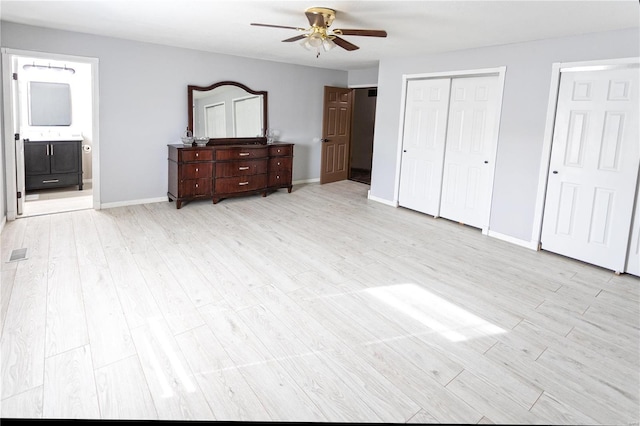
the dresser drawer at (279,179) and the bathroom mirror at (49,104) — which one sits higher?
the bathroom mirror at (49,104)

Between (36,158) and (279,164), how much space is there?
142 inches

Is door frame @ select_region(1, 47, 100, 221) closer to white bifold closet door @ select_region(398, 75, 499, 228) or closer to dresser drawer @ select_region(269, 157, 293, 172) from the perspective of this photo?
dresser drawer @ select_region(269, 157, 293, 172)

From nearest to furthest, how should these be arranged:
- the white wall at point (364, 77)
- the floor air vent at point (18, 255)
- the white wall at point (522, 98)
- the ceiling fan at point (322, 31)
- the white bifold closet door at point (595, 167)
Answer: the ceiling fan at point (322, 31) → the floor air vent at point (18, 255) → the white bifold closet door at point (595, 167) → the white wall at point (522, 98) → the white wall at point (364, 77)

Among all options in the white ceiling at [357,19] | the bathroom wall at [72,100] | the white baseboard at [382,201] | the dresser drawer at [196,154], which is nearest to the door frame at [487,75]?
the white ceiling at [357,19]

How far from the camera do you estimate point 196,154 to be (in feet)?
18.5

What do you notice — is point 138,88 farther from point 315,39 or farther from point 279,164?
point 315,39

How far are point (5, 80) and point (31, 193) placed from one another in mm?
2146

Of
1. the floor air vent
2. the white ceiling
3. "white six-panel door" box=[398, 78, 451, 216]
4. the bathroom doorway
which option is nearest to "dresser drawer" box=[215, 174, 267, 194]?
the white ceiling

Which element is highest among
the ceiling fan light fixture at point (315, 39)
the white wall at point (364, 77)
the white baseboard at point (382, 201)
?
the white wall at point (364, 77)

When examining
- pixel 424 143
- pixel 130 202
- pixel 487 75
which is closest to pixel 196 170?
pixel 130 202

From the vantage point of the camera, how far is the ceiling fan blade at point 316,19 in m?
3.42

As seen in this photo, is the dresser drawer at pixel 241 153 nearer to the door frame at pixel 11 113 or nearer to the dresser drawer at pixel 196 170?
the dresser drawer at pixel 196 170

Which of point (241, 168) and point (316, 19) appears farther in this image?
point (241, 168)

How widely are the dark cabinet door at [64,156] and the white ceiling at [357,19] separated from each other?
2124mm
